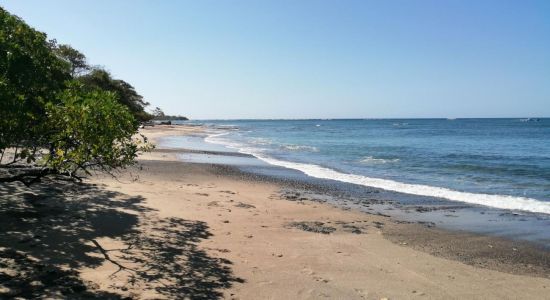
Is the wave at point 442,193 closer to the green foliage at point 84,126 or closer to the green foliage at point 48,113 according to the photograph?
the green foliage at point 48,113

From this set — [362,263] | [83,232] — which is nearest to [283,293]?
[362,263]

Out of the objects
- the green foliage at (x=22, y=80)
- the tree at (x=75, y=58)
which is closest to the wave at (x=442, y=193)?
the green foliage at (x=22, y=80)

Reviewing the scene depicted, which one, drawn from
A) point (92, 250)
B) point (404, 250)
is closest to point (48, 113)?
point (92, 250)

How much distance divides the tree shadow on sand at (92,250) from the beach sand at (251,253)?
0.07 feet

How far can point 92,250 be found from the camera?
22.9ft

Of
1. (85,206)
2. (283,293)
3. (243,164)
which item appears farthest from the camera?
(243,164)

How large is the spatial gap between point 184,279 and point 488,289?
4.83m

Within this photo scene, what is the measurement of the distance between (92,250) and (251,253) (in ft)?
9.00

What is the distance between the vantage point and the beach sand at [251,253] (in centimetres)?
612

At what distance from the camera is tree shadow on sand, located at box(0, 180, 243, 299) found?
18.4 feet

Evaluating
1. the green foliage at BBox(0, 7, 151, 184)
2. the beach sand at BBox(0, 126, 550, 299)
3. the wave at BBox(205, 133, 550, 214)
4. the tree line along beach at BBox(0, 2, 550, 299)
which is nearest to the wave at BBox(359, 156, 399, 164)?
the wave at BBox(205, 133, 550, 214)

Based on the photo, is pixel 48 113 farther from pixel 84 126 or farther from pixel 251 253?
pixel 251 253

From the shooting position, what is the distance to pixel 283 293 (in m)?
5.99

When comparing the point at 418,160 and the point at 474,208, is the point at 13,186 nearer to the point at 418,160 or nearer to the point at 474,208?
the point at 474,208
